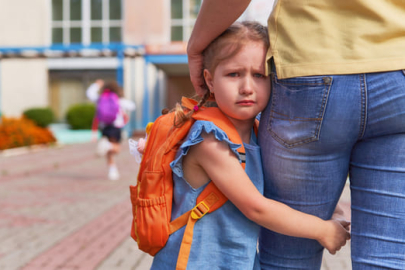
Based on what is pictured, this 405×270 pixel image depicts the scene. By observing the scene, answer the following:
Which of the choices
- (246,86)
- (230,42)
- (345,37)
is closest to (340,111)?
(345,37)

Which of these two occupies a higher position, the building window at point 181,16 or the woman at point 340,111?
the building window at point 181,16

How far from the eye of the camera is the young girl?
149 centimetres

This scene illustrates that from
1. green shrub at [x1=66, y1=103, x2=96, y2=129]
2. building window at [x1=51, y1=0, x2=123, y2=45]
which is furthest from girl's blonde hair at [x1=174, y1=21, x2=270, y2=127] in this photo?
building window at [x1=51, y1=0, x2=123, y2=45]

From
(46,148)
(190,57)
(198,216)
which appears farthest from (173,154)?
(46,148)

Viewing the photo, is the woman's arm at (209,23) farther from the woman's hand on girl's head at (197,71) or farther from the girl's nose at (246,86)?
the girl's nose at (246,86)

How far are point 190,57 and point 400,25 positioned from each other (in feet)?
2.24

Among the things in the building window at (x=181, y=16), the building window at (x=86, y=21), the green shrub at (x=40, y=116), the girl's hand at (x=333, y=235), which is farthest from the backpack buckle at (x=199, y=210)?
the building window at (x=86, y=21)

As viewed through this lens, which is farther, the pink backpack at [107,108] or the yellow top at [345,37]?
the pink backpack at [107,108]

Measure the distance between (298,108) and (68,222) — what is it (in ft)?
13.9

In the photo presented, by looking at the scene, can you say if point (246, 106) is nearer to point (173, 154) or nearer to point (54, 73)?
point (173, 154)

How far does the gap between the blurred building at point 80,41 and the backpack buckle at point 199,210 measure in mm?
20380

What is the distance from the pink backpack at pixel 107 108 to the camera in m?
8.28

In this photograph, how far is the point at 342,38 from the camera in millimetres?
1353

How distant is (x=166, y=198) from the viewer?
63.0 inches
